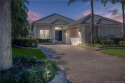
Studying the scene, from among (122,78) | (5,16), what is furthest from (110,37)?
(5,16)

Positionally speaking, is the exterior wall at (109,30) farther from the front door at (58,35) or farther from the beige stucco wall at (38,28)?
the beige stucco wall at (38,28)

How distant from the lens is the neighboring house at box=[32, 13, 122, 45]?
99.6 ft

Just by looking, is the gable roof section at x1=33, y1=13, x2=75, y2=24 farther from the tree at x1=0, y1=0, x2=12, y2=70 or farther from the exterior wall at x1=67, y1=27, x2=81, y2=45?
the tree at x1=0, y1=0, x2=12, y2=70

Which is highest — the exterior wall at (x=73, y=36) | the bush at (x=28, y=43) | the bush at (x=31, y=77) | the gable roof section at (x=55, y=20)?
the gable roof section at (x=55, y=20)

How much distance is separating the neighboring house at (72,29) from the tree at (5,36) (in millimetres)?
22591

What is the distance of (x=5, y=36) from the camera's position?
7.00m

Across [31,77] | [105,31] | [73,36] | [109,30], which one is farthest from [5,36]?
[73,36]

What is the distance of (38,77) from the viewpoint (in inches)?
229

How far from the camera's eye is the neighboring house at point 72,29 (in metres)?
30.3

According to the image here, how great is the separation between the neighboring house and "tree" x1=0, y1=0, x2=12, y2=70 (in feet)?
74.1

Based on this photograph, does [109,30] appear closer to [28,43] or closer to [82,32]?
[82,32]

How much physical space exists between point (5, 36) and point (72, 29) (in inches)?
1143

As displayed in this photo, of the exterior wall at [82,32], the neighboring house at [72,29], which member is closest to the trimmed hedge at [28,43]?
the neighboring house at [72,29]

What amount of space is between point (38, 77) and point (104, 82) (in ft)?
9.81
